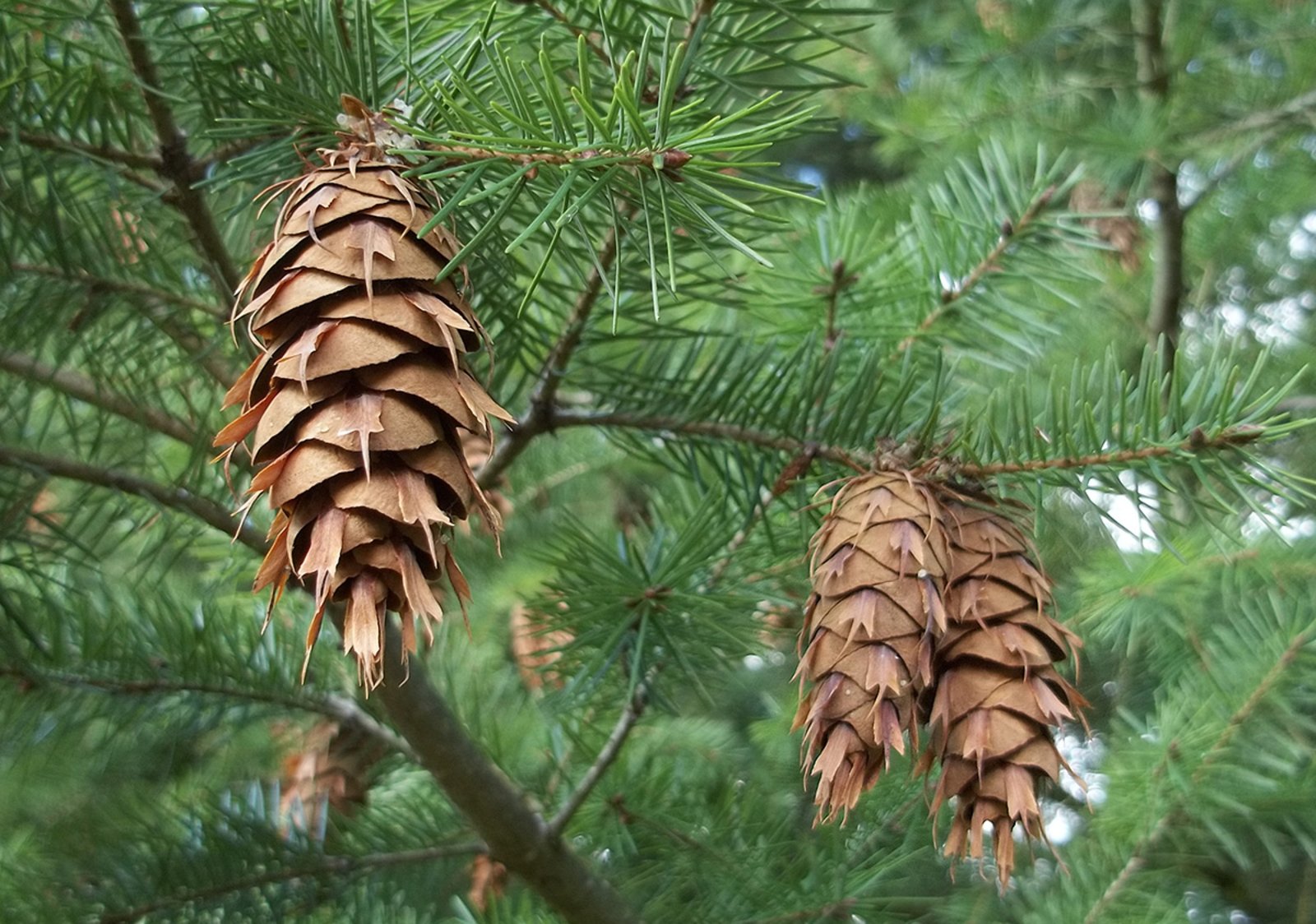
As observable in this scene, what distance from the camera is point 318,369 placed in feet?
1.19

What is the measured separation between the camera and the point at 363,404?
362 millimetres

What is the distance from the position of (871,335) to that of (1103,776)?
20.2 inches

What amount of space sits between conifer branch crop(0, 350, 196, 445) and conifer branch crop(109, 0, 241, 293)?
13cm

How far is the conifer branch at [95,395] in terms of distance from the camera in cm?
64

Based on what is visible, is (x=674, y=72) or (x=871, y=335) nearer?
(x=674, y=72)

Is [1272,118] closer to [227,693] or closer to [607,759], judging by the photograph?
[607,759]

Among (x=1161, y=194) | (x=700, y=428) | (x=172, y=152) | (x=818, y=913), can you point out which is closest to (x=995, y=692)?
(x=700, y=428)

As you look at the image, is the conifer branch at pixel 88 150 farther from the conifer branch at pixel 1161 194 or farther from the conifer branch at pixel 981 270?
the conifer branch at pixel 1161 194

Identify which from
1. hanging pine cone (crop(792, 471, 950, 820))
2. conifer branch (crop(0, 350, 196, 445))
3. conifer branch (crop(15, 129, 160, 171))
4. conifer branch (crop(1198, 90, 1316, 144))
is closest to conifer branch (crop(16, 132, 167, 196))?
conifer branch (crop(15, 129, 160, 171))

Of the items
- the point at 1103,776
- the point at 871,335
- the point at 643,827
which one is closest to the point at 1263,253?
the point at 1103,776

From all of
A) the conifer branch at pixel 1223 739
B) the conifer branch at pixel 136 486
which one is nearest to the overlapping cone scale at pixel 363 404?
the conifer branch at pixel 136 486

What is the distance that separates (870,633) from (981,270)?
0.35 m

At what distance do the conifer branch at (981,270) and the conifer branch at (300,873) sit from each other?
442mm

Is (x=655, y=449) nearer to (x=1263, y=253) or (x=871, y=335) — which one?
(x=871, y=335)
